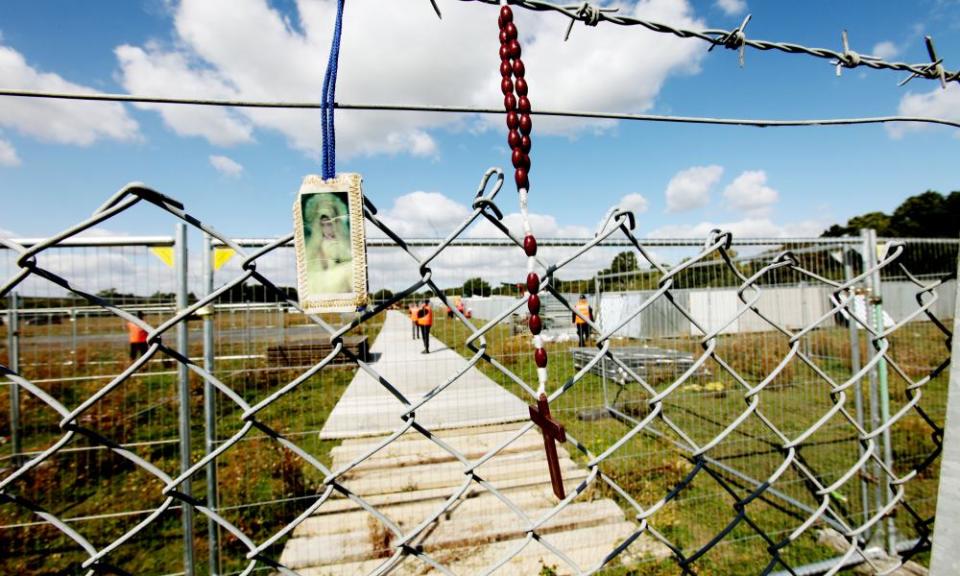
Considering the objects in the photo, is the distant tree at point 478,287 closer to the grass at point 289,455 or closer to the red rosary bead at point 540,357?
the grass at point 289,455

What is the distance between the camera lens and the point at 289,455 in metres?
5.18

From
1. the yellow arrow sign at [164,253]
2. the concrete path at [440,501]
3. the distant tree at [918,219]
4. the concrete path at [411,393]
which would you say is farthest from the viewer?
the distant tree at [918,219]

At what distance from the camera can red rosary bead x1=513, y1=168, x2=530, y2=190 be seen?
0.90m

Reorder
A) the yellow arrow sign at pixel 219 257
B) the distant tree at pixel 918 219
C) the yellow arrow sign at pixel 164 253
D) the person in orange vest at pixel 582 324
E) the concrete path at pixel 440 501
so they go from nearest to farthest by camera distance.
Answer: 1. the person in orange vest at pixel 582 324
2. the yellow arrow sign at pixel 164 253
3. the yellow arrow sign at pixel 219 257
4. the concrete path at pixel 440 501
5. the distant tree at pixel 918 219

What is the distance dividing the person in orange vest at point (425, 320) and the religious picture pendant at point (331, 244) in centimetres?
155

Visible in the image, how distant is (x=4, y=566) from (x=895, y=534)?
23.6 ft

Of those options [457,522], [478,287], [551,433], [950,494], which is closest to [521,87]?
[551,433]

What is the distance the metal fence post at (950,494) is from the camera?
95cm

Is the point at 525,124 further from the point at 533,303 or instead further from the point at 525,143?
the point at 533,303

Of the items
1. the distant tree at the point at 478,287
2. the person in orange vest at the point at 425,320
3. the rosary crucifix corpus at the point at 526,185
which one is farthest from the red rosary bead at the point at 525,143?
the person in orange vest at the point at 425,320

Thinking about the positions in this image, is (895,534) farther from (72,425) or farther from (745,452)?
(72,425)

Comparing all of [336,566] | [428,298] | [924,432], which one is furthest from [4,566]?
[924,432]

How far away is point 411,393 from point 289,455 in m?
1.86

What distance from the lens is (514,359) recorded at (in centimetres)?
246
